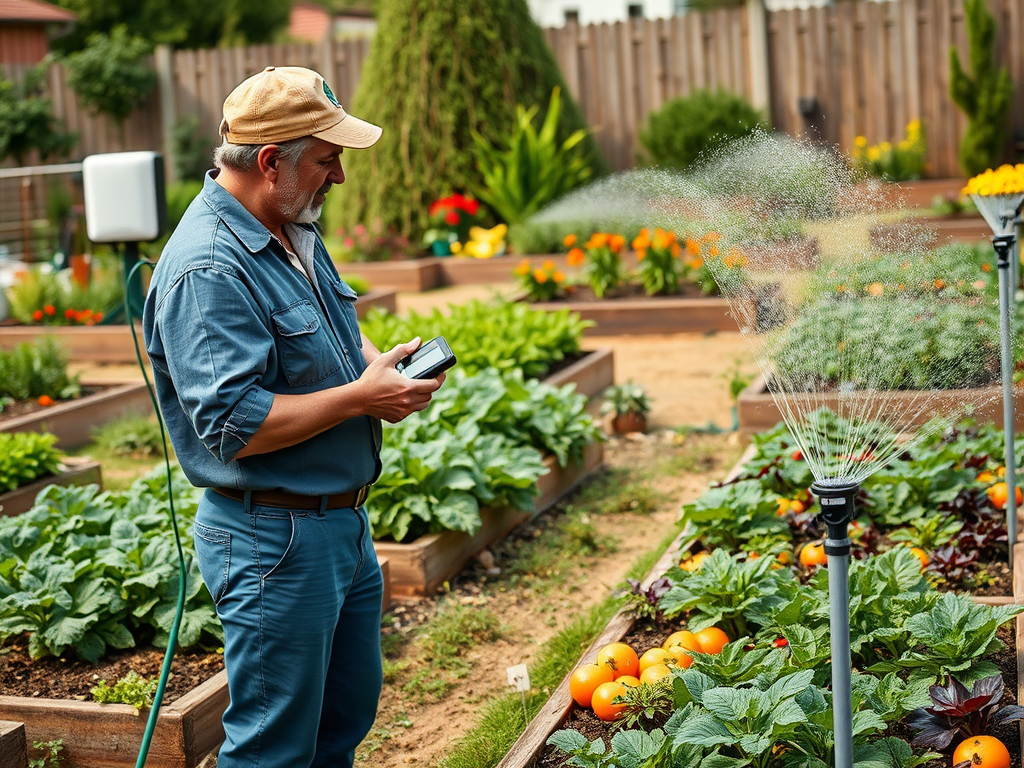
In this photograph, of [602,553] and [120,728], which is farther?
[602,553]

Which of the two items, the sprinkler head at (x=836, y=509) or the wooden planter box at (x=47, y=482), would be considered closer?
the sprinkler head at (x=836, y=509)

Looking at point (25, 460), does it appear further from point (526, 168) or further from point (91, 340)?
point (526, 168)

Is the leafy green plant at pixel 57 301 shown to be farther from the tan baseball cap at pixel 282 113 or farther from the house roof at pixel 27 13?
the house roof at pixel 27 13

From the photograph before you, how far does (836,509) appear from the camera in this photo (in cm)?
177

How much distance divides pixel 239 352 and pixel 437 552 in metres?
2.33

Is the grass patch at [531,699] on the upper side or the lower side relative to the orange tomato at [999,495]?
lower

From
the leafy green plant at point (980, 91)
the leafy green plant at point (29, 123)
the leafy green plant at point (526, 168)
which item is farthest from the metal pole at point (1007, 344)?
the leafy green plant at point (29, 123)

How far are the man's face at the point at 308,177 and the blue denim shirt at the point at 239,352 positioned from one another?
0.26 feet

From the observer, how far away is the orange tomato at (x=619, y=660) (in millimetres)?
2963

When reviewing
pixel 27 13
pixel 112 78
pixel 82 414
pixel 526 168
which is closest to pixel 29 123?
pixel 112 78

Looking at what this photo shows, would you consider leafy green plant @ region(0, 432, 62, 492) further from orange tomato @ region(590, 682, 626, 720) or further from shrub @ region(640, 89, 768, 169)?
shrub @ region(640, 89, 768, 169)

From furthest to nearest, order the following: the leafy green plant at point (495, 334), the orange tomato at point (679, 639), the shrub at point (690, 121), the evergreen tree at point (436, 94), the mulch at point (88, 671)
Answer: the shrub at point (690, 121), the evergreen tree at point (436, 94), the leafy green plant at point (495, 334), the mulch at point (88, 671), the orange tomato at point (679, 639)

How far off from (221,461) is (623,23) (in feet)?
42.1

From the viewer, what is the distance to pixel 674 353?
27.3ft
